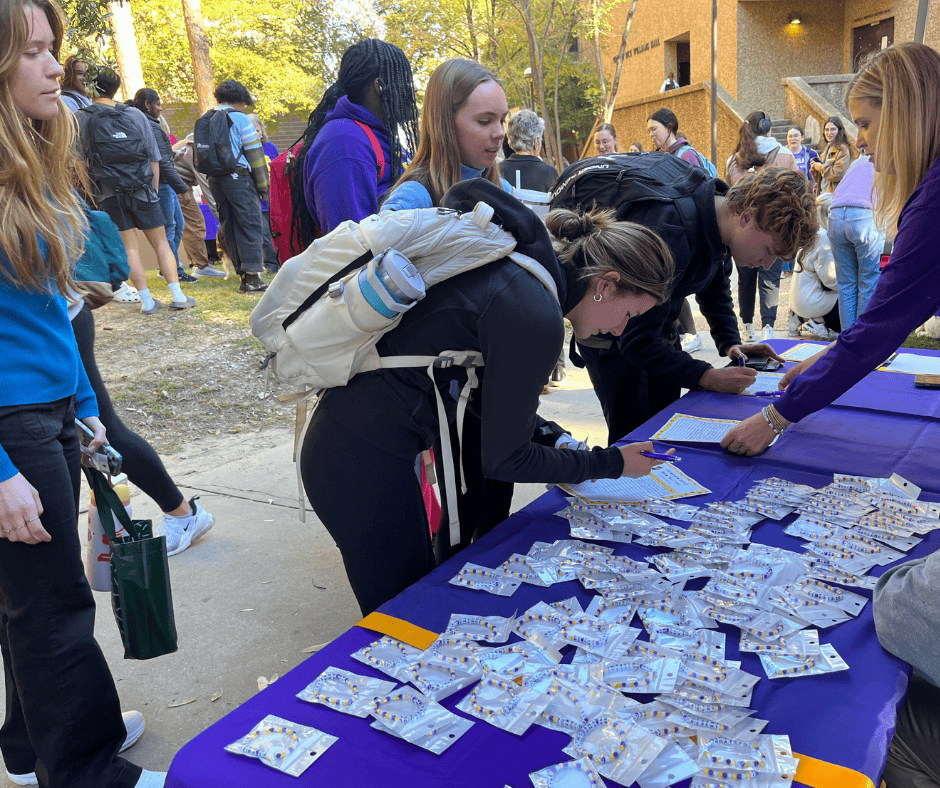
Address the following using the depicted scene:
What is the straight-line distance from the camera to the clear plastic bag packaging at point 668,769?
98 centimetres

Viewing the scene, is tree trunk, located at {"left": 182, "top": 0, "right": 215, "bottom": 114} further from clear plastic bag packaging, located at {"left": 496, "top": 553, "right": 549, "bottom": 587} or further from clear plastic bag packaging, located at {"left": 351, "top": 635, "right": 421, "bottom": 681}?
clear plastic bag packaging, located at {"left": 351, "top": 635, "right": 421, "bottom": 681}

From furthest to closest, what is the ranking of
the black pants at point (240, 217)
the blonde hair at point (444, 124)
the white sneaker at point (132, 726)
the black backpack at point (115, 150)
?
the black pants at point (240, 217) → the black backpack at point (115, 150) → the blonde hair at point (444, 124) → the white sneaker at point (132, 726)

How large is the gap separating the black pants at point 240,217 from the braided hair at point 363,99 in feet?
13.4

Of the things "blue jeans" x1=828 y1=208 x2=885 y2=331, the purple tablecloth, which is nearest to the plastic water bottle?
the purple tablecloth

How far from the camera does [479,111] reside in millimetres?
2342

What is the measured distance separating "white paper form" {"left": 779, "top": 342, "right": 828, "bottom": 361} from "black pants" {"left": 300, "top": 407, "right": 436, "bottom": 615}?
2150 millimetres

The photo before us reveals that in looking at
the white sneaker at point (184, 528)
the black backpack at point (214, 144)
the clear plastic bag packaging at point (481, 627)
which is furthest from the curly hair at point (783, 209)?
the black backpack at point (214, 144)

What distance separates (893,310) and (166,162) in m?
6.23

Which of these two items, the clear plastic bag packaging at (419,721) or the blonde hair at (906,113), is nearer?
the clear plastic bag packaging at (419,721)

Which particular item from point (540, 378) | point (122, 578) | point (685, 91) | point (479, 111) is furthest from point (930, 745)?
point (685, 91)

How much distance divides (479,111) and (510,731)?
1888 millimetres

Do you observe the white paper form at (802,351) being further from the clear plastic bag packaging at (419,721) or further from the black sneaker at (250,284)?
the black sneaker at (250,284)

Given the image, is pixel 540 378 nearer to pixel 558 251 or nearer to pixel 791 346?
pixel 558 251

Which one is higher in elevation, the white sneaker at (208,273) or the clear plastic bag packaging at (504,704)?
the white sneaker at (208,273)
